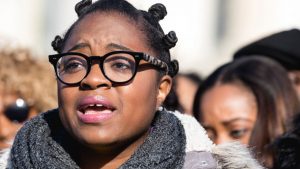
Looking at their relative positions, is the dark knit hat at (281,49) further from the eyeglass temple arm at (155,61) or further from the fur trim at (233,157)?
the eyeglass temple arm at (155,61)

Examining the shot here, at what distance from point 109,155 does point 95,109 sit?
0.21 m

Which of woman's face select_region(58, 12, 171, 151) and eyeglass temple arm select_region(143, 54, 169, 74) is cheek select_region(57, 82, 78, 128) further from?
eyeglass temple arm select_region(143, 54, 169, 74)

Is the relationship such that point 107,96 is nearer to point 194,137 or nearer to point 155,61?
point 155,61

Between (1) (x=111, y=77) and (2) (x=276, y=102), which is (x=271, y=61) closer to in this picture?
(2) (x=276, y=102)

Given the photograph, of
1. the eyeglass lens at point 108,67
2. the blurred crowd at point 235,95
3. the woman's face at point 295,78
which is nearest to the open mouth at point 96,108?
the eyeglass lens at point 108,67

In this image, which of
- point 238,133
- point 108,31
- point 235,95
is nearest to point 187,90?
point 235,95

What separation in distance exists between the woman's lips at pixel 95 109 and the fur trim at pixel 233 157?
488 mm

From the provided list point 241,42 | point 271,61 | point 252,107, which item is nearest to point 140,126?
point 252,107

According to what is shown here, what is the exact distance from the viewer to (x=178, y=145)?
3.95 meters

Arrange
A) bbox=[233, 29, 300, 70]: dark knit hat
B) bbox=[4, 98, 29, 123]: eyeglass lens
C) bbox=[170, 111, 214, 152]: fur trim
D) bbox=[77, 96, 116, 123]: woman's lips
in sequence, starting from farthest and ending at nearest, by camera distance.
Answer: bbox=[233, 29, 300, 70]: dark knit hat → bbox=[4, 98, 29, 123]: eyeglass lens → bbox=[170, 111, 214, 152]: fur trim → bbox=[77, 96, 116, 123]: woman's lips

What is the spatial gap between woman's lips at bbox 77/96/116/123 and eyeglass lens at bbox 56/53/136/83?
0.29ft

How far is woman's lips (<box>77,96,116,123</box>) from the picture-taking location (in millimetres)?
3781

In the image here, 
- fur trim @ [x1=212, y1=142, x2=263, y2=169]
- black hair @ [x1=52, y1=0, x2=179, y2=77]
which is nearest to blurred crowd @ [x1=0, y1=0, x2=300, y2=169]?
fur trim @ [x1=212, y1=142, x2=263, y2=169]

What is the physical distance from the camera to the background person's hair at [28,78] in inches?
231
